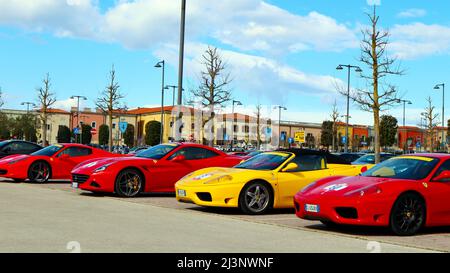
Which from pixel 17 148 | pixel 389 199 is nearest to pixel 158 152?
pixel 389 199

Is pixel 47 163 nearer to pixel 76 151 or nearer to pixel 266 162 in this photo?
pixel 76 151

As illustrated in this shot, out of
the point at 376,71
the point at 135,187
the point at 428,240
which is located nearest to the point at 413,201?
the point at 428,240

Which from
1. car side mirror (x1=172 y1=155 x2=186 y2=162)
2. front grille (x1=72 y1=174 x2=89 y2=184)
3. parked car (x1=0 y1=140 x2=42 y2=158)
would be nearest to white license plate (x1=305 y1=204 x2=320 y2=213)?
car side mirror (x1=172 y1=155 x2=186 y2=162)

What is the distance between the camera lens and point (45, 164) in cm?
1903

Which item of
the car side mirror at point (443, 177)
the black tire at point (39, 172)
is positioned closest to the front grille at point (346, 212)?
the car side mirror at point (443, 177)

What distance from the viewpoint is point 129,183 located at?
14594 millimetres

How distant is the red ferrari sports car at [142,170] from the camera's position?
47.1 ft

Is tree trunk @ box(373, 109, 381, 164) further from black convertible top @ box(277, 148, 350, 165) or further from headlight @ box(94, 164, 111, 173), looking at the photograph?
headlight @ box(94, 164, 111, 173)

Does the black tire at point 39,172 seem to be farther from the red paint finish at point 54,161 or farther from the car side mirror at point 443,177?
the car side mirror at point 443,177

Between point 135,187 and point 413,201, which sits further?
point 135,187

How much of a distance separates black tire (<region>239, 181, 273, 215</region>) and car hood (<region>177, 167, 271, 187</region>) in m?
0.19
